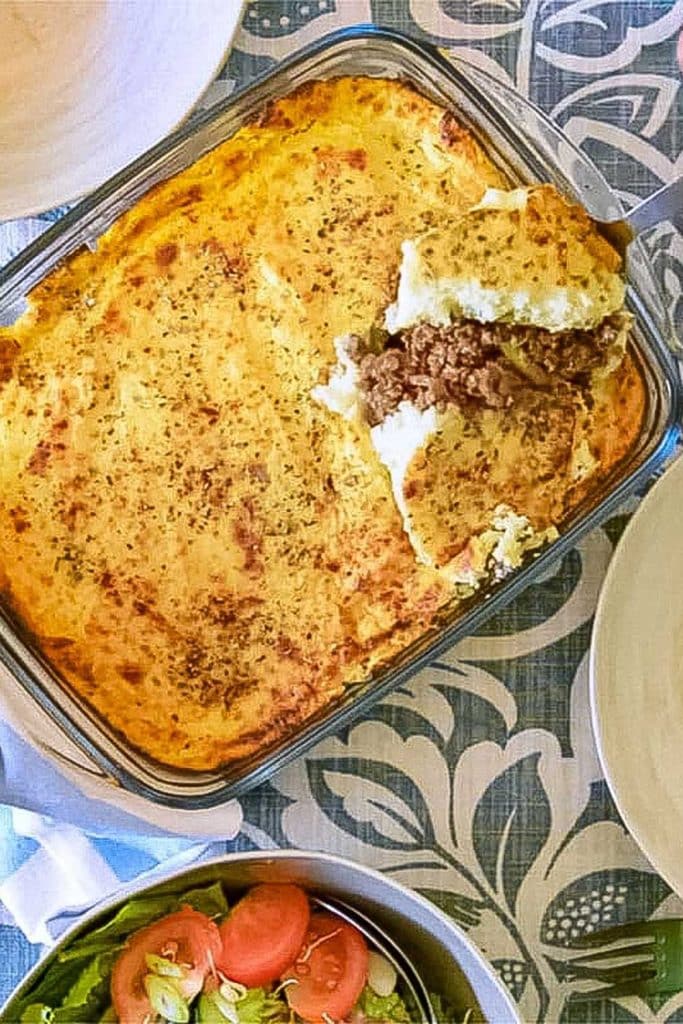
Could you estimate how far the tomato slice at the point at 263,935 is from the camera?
57.5 inches

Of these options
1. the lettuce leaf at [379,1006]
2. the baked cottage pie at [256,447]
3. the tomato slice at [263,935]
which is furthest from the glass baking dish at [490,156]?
the lettuce leaf at [379,1006]

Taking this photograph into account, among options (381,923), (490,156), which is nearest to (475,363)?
(490,156)

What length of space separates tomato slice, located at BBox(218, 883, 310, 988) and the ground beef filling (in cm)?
43

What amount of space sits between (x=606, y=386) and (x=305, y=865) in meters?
0.48

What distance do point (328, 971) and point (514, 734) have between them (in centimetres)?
26

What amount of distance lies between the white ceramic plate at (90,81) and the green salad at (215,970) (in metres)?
0.61

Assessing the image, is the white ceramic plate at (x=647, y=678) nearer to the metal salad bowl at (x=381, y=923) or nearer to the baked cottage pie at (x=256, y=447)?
the baked cottage pie at (x=256, y=447)

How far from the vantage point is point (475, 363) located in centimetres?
136

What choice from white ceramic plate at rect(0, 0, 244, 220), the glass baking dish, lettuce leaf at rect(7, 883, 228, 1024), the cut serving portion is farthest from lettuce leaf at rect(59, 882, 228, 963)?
white ceramic plate at rect(0, 0, 244, 220)

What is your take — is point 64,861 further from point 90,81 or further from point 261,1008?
point 90,81

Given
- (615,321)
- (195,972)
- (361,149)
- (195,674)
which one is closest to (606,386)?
(615,321)

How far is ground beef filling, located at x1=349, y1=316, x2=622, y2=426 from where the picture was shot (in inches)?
53.3

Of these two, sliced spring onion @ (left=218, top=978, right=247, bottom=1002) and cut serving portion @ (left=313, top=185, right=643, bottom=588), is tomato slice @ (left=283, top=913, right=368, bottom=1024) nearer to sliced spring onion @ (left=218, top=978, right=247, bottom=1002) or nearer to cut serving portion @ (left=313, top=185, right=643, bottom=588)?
sliced spring onion @ (left=218, top=978, right=247, bottom=1002)

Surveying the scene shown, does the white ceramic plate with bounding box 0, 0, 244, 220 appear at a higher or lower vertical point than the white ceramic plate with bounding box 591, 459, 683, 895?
higher
